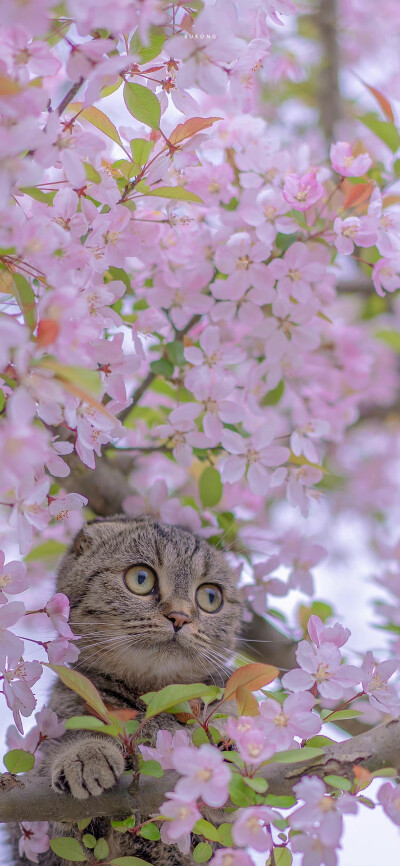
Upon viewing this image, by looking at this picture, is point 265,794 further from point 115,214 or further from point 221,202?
point 221,202

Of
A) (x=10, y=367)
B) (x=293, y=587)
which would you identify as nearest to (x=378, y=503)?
(x=293, y=587)

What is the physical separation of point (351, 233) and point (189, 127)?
0.51 m

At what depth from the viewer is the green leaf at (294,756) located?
4.20 ft

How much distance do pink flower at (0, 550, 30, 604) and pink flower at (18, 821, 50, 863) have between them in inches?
23.8

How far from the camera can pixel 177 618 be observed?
2.02 meters

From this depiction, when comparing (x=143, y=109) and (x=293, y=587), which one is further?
(x=293, y=587)

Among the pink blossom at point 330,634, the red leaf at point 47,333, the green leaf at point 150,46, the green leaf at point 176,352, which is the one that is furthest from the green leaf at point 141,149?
the pink blossom at point 330,634

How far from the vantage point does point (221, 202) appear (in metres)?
2.27

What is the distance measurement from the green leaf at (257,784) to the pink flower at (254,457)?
0.90 metres

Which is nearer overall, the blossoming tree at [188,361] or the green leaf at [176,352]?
the blossoming tree at [188,361]

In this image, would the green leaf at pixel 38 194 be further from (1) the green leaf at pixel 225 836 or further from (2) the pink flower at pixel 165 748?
(1) the green leaf at pixel 225 836

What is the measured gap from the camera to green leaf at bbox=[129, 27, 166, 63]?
1532 mm

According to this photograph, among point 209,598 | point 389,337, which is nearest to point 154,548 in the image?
point 209,598

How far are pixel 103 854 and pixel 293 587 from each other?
1.13 metres
